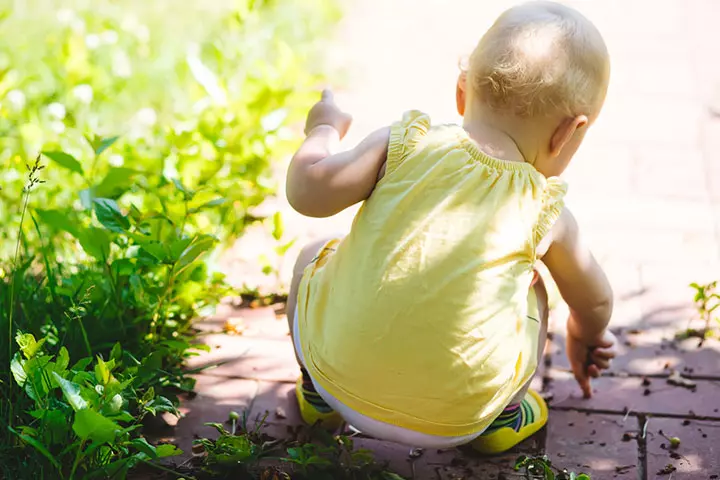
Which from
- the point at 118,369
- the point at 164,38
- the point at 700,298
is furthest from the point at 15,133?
the point at 700,298

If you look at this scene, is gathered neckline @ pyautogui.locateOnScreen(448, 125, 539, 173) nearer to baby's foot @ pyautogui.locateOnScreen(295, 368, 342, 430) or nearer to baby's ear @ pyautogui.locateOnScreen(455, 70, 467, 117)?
baby's ear @ pyautogui.locateOnScreen(455, 70, 467, 117)

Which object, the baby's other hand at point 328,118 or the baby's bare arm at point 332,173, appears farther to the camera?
the baby's other hand at point 328,118

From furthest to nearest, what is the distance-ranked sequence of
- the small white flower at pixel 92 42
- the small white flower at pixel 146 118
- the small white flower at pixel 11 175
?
1. the small white flower at pixel 92 42
2. the small white flower at pixel 146 118
3. the small white flower at pixel 11 175

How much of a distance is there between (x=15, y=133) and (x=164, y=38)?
4.21 feet

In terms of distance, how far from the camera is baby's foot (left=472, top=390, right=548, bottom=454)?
2.28 m

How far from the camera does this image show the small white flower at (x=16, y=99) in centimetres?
388

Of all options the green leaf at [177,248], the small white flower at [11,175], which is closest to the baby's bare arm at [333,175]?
the green leaf at [177,248]

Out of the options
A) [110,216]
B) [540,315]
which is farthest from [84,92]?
[540,315]

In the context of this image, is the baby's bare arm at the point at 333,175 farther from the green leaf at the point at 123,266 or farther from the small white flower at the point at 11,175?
the small white flower at the point at 11,175

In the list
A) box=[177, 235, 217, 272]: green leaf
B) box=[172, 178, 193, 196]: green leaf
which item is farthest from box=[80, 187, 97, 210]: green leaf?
box=[177, 235, 217, 272]: green leaf

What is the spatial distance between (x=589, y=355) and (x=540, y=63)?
36.4 inches

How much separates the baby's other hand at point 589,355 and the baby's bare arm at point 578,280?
20 millimetres

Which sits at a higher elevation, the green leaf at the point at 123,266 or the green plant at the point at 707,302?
the green leaf at the point at 123,266

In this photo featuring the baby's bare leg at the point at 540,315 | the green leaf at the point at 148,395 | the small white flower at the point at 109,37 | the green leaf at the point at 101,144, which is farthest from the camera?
the small white flower at the point at 109,37
